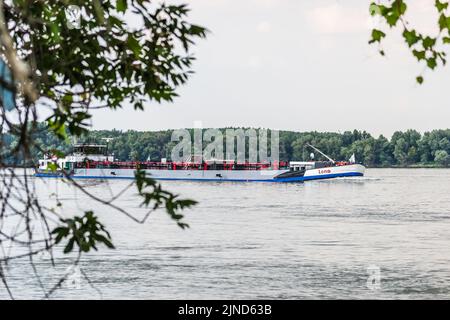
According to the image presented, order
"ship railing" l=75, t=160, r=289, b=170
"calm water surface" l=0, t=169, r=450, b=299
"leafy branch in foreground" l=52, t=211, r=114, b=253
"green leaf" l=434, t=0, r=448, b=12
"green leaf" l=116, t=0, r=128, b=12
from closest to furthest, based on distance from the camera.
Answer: "green leaf" l=434, t=0, r=448, b=12 < "leafy branch in foreground" l=52, t=211, r=114, b=253 < "green leaf" l=116, t=0, r=128, b=12 < "calm water surface" l=0, t=169, r=450, b=299 < "ship railing" l=75, t=160, r=289, b=170

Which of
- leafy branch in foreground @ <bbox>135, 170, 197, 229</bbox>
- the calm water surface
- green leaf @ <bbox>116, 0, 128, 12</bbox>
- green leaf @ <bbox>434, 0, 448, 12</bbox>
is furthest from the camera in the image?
the calm water surface

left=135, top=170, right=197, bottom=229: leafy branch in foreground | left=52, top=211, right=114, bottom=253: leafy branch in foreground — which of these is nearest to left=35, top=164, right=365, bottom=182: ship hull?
left=52, top=211, right=114, bottom=253: leafy branch in foreground

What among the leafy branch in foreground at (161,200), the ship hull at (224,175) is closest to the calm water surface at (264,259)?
the leafy branch in foreground at (161,200)

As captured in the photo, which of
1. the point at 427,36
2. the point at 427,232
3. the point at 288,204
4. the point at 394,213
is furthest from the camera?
the point at 288,204

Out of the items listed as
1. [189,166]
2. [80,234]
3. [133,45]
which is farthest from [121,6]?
[189,166]

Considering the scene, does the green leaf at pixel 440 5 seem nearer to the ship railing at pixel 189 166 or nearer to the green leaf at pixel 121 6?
the green leaf at pixel 121 6

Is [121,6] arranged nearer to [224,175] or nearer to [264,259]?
[264,259]

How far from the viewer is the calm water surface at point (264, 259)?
21984 millimetres

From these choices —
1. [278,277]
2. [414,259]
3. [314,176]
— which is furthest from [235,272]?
[314,176]

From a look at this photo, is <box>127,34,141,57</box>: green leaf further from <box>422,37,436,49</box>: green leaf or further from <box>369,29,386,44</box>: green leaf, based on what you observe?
<box>422,37,436,49</box>: green leaf

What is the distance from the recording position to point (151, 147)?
138500mm

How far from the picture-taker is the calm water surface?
72.1 ft

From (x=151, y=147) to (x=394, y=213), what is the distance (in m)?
86.6

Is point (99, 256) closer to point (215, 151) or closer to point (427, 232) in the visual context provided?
point (427, 232)
